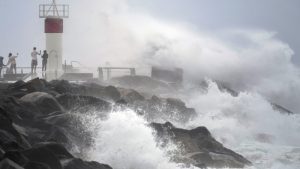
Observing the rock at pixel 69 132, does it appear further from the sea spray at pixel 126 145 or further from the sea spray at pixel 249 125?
the sea spray at pixel 249 125

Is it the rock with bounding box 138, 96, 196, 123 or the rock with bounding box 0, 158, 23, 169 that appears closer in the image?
the rock with bounding box 0, 158, 23, 169

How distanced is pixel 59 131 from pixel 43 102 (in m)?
2.04

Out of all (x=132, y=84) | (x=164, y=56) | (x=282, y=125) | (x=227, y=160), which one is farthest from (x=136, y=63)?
(x=227, y=160)

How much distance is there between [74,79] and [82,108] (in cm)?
799

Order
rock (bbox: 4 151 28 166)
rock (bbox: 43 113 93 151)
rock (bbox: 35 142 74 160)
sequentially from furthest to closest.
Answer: rock (bbox: 43 113 93 151) < rock (bbox: 35 142 74 160) < rock (bbox: 4 151 28 166)

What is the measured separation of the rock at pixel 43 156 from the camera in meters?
10.6

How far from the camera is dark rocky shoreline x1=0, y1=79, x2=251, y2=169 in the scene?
10.7 meters

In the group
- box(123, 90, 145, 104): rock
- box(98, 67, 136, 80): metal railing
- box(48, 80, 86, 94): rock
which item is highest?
box(98, 67, 136, 80): metal railing

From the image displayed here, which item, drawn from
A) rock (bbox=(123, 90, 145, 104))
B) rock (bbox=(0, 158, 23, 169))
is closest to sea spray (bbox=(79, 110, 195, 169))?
rock (bbox=(0, 158, 23, 169))

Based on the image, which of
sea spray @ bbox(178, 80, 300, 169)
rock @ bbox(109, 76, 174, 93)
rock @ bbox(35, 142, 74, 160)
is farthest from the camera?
rock @ bbox(109, 76, 174, 93)

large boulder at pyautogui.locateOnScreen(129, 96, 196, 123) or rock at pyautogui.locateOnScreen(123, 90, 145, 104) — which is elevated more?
rock at pyautogui.locateOnScreen(123, 90, 145, 104)

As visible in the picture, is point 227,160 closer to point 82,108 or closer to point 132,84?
point 82,108

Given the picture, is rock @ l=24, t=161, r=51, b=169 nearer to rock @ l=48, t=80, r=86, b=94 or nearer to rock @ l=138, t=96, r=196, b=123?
rock @ l=138, t=96, r=196, b=123

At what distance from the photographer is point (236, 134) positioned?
784 inches
